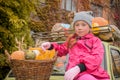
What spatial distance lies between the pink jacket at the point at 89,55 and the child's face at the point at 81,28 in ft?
0.17

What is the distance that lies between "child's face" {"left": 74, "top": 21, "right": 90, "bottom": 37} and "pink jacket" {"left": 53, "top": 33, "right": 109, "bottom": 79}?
0.05 meters

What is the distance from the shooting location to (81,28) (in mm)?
4055

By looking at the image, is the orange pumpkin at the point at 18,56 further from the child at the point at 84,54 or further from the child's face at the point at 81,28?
the child's face at the point at 81,28

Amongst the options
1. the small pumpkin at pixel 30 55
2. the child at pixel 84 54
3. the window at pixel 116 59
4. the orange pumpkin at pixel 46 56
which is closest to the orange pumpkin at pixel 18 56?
the small pumpkin at pixel 30 55

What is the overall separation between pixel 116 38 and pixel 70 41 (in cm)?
216

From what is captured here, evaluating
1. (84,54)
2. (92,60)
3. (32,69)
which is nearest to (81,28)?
(84,54)

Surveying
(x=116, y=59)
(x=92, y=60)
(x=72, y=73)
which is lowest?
(x=116, y=59)

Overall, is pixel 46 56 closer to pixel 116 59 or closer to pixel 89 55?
pixel 89 55

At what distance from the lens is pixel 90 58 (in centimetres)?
375

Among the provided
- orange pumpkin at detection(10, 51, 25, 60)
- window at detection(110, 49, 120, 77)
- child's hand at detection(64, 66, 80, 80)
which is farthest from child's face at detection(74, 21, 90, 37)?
window at detection(110, 49, 120, 77)

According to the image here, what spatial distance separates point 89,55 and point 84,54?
77mm

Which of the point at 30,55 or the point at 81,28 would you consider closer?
the point at 30,55

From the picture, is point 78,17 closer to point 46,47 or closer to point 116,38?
point 46,47

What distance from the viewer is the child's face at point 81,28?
406 centimetres
